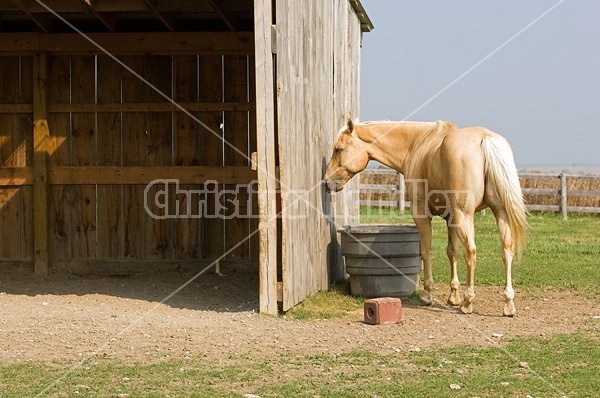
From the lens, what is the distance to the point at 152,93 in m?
11.9

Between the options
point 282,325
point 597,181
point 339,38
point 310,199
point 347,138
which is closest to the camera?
point 282,325

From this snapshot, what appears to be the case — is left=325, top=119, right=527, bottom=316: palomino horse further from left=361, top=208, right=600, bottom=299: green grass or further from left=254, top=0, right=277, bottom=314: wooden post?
left=254, top=0, right=277, bottom=314: wooden post

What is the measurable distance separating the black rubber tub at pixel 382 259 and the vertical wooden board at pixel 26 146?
15.6ft

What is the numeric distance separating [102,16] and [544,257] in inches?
302

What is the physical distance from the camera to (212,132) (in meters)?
11.7

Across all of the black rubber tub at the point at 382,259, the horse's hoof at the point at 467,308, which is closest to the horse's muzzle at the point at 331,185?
the black rubber tub at the point at 382,259

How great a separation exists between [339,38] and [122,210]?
383cm

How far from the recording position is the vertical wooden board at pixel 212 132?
38.4 feet

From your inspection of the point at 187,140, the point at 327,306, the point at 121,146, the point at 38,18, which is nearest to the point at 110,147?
the point at 121,146

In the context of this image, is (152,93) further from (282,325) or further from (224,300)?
(282,325)

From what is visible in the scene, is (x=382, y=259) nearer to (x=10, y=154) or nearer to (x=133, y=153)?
(x=133, y=153)

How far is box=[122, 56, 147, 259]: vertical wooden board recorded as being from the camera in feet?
38.9

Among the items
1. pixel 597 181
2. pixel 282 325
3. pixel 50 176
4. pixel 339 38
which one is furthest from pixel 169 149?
pixel 597 181

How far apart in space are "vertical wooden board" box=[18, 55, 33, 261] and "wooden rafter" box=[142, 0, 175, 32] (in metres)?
2.11
